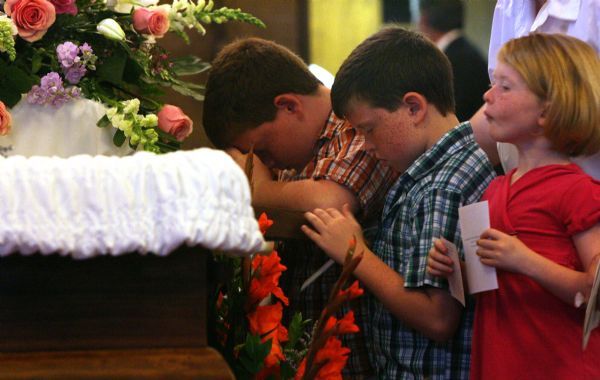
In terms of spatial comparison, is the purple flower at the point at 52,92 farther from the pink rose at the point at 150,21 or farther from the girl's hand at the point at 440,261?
the girl's hand at the point at 440,261

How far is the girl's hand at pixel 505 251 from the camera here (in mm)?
1864

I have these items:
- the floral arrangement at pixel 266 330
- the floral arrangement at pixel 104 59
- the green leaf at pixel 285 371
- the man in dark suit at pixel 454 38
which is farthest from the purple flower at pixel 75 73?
the man in dark suit at pixel 454 38

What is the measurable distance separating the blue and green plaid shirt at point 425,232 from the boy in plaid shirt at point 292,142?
12 cm

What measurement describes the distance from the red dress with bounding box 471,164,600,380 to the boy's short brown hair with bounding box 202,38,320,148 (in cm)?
79

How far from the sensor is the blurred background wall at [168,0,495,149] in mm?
4211

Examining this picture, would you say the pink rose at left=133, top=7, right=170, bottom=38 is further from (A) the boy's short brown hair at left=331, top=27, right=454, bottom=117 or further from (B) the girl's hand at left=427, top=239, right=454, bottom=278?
(B) the girl's hand at left=427, top=239, right=454, bottom=278

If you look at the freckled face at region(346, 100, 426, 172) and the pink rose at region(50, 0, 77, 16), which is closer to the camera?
the pink rose at region(50, 0, 77, 16)

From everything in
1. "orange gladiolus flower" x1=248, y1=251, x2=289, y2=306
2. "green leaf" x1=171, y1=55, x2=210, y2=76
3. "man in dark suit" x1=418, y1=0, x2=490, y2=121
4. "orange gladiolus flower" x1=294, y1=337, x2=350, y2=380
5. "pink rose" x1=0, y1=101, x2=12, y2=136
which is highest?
"green leaf" x1=171, y1=55, x2=210, y2=76

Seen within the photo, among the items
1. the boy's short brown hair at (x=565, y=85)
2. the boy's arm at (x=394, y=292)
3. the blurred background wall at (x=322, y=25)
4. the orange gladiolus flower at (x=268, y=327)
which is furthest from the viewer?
the blurred background wall at (x=322, y=25)

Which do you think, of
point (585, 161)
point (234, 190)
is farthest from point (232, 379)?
point (585, 161)

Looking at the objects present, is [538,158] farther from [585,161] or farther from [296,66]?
[296,66]

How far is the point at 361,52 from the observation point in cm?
241

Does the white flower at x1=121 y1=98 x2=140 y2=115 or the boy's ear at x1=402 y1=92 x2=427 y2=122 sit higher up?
the white flower at x1=121 y1=98 x2=140 y2=115

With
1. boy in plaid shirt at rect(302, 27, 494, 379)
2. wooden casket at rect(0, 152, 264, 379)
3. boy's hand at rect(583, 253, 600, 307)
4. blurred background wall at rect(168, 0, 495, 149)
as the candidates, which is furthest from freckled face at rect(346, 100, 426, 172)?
blurred background wall at rect(168, 0, 495, 149)
